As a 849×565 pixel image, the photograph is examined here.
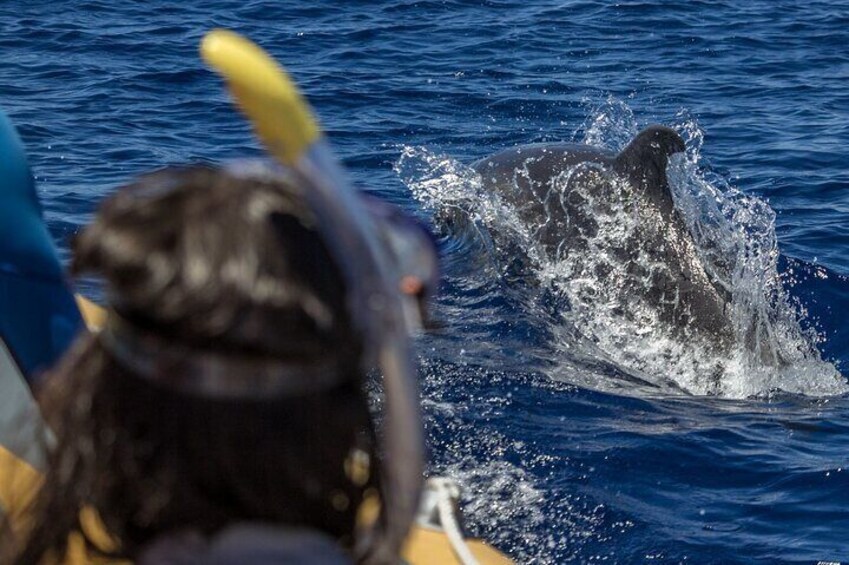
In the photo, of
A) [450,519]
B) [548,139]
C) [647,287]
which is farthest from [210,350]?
[548,139]

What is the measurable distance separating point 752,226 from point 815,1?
919 cm

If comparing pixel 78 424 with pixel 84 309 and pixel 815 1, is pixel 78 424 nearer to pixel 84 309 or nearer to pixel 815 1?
pixel 84 309

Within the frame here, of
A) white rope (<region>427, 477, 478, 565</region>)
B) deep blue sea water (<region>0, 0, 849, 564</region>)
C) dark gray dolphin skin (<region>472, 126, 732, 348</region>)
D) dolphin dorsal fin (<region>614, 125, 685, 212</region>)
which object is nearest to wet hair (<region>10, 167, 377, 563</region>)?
white rope (<region>427, 477, 478, 565</region>)

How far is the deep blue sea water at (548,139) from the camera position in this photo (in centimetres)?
611

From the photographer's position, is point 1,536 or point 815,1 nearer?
point 1,536

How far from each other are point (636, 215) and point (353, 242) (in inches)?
300

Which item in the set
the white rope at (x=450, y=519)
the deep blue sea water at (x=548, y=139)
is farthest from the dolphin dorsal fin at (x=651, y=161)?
the white rope at (x=450, y=519)

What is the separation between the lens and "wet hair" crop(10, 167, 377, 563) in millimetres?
1453

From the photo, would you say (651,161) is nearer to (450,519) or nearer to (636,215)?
(636,215)

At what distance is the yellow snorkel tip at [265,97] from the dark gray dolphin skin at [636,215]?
7.09 m

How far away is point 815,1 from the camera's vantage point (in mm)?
18094

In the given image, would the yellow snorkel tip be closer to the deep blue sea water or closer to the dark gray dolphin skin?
the deep blue sea water

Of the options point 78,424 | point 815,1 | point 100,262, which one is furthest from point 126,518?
point 815,1

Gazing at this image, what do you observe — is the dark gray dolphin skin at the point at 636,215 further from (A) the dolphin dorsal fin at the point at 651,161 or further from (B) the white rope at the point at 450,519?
(B) the white rope at the point at 450,519
